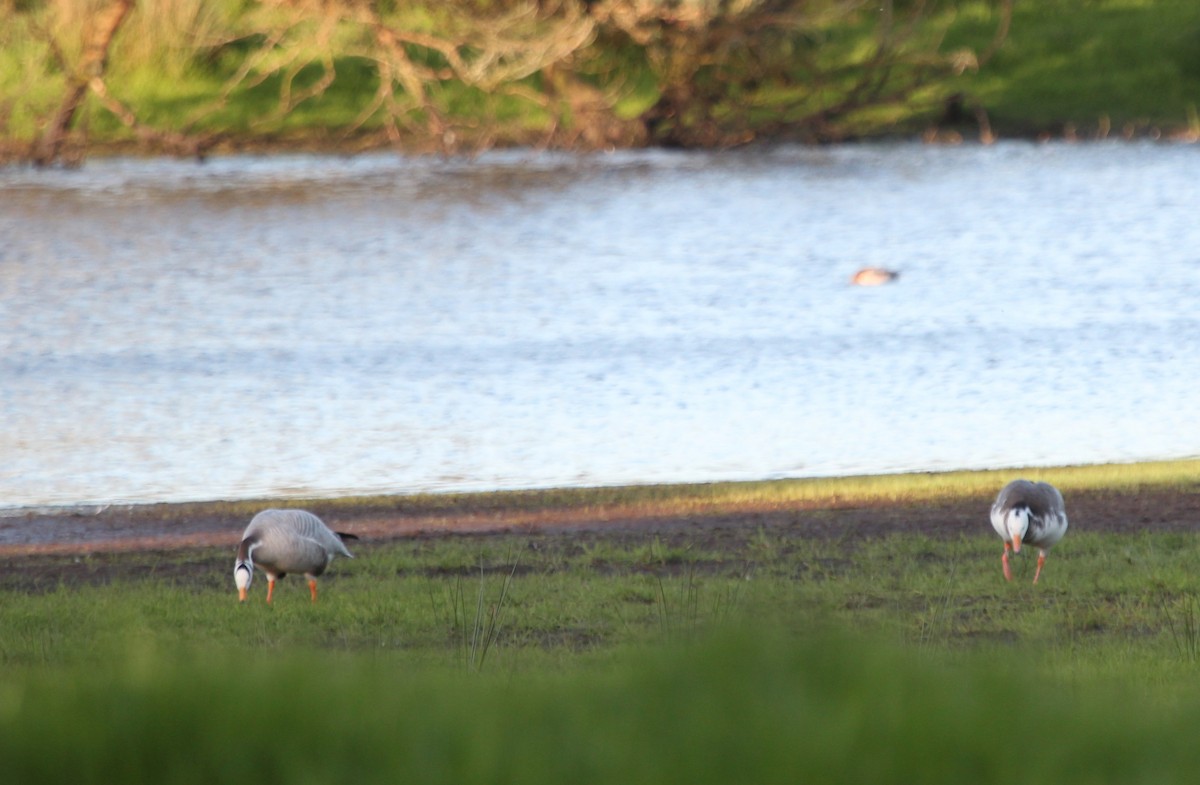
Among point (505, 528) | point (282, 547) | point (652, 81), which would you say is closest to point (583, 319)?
point (505, 528)

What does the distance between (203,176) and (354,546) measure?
23.5 meters

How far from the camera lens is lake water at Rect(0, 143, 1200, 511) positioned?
44.1ft

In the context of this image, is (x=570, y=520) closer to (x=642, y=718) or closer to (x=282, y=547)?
(x=282, y=547)

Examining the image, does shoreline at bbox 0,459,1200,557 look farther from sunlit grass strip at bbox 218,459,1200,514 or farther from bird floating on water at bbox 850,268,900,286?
bird floating on water at bbox 850,268,900,286

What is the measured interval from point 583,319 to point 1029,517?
40.3 feet

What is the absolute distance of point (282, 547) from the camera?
8.23m

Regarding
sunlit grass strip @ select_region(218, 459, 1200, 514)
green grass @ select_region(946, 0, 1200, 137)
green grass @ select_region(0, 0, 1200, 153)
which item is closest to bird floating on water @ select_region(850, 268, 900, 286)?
green grass @ select_region(0, 0, 1200, 153)

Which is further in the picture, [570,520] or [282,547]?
[570,520]

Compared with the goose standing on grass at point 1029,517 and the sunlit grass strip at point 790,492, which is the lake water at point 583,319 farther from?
the goose standing on grass at point 1029,517

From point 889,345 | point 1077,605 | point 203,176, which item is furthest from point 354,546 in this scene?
point 203,176

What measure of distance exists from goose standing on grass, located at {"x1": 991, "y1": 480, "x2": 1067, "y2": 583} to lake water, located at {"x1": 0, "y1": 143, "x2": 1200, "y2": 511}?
4.09 meters

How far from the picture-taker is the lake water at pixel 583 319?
44.1ft

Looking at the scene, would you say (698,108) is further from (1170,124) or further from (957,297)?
(957,297)

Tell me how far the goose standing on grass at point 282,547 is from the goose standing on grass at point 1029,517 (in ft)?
9.79
